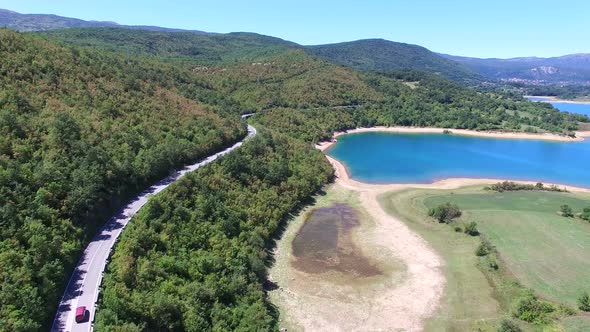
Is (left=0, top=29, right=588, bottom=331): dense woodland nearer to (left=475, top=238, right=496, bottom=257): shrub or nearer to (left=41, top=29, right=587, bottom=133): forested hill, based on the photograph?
(left=475, top=238, right=496, bottom=257): shrub

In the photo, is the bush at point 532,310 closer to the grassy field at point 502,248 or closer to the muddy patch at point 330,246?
the grassy field at point 502,248

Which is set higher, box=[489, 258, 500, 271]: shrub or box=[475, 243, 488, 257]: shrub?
box=[475, 243, 488, 257]: shrub

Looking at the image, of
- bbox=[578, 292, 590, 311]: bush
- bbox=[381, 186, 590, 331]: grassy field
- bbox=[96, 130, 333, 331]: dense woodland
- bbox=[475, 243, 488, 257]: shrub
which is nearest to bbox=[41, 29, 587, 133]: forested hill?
bbox=[96, 130, 333, 331]: dense woodland

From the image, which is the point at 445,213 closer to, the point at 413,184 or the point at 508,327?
the point at 413,184

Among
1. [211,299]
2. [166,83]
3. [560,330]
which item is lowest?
[560,330]

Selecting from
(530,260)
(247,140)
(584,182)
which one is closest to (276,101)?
(247,140)

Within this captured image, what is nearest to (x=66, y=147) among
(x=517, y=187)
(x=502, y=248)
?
(x=502, y=248)

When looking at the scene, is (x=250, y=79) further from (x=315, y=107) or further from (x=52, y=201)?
(x=52, y=201)
